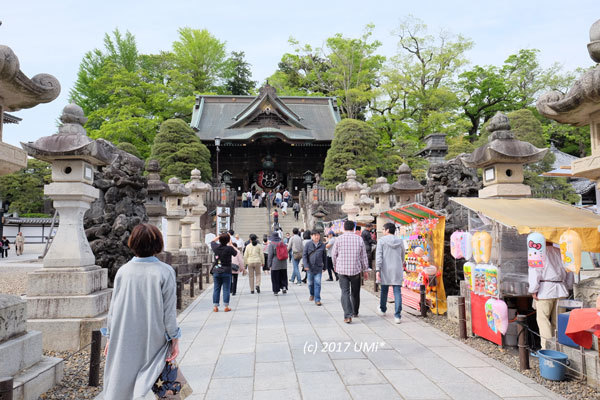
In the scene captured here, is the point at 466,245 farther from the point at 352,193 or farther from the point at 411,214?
the point at 352,193

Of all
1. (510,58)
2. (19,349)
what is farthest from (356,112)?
(19,349)

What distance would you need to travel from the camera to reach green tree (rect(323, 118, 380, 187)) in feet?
79.8

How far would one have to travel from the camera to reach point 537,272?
4.54m

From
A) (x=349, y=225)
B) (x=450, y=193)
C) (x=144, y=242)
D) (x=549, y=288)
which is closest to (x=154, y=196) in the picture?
(x=349, y=225)

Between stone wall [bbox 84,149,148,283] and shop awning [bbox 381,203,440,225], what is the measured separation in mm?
5466

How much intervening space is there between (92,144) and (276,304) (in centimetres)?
502

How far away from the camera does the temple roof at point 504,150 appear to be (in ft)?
20.8

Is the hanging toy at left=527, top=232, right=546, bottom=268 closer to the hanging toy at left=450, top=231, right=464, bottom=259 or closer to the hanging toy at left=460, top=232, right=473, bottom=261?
the hanging toy at left=460, top=232, right=473, bottom=261

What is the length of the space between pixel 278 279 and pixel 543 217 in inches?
251

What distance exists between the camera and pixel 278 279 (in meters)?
9.83

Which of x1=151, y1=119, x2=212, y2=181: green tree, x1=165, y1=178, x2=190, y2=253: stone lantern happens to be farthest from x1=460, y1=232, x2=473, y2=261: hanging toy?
x1=151, y1=119, x2=212, y2=181: green tree

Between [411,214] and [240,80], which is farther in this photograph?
[240,80]

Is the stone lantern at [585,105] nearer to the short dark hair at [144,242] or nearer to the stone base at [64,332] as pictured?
the short dark hair at [144,242]

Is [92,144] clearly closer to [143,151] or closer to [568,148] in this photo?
[143,151]
